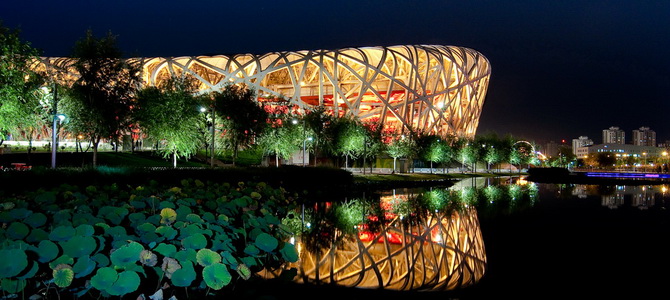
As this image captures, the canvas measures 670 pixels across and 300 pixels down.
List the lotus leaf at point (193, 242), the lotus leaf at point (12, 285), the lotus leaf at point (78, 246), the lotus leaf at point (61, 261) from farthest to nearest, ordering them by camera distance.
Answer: the lotus leaf at point (193, 242), the lotus leaf at point (78, 246), the lotus leaf at point (61, 261), the lotus leaf at point (12, 285)

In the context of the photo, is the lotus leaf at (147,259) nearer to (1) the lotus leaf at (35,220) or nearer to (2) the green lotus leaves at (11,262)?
(2) the green lotus leaves at (11,262)

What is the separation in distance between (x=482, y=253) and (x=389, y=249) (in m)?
1.96

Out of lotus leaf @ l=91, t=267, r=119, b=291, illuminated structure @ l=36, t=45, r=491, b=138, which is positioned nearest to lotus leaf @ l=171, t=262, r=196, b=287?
lotus leaf @ l=91, t=267, r=119, b=291

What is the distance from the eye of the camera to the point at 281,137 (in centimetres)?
3919

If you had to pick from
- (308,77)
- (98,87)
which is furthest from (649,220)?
(308,77)

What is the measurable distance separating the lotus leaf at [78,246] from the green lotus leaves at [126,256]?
1.10 feet

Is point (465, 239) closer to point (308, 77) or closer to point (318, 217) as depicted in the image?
point (318, 217)

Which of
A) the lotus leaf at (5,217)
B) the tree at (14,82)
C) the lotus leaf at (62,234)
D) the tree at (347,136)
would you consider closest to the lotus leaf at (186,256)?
the lotus leaf at (62,234)

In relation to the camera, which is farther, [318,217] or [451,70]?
[451,70]

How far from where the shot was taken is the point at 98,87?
26094mm

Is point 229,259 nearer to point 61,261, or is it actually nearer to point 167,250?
point 167,250

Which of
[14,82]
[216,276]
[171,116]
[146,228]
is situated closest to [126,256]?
[216,276]

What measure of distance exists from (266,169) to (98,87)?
10.3 meters

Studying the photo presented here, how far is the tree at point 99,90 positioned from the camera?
25.9 metres
